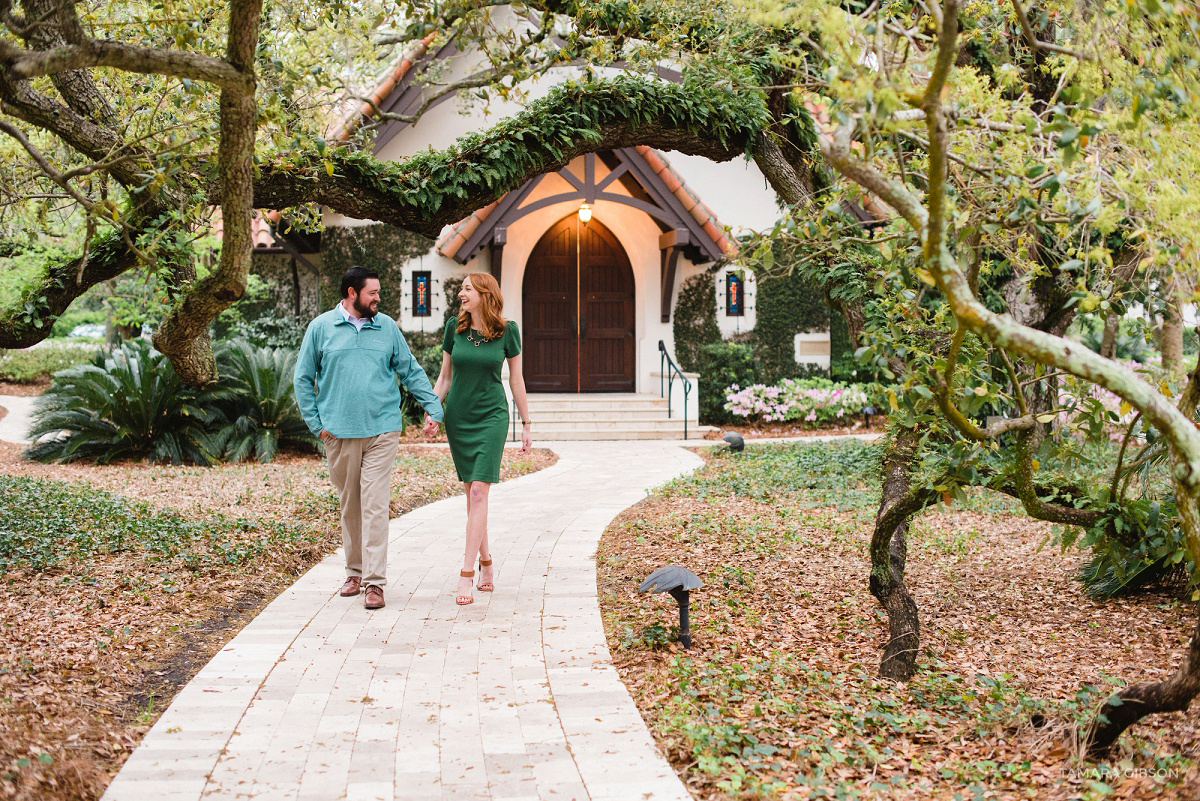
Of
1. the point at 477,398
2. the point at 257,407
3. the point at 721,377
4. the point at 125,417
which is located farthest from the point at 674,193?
the point at 477,398

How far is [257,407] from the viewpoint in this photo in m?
12.1

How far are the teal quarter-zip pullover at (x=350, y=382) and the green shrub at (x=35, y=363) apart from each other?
2077 centimetres

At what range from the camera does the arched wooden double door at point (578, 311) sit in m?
17.9

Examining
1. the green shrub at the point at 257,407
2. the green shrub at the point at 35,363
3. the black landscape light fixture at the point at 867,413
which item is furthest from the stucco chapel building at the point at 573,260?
the green shrub at the point at 35,363

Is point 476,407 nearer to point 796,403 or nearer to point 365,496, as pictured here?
point 365,496

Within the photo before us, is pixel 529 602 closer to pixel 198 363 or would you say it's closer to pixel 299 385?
pixel 299 385

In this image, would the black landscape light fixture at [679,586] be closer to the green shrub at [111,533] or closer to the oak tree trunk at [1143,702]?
the oak tree trunk at [1143,702]

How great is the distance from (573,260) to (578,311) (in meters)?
0.99

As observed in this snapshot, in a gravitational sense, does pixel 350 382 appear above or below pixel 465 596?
above

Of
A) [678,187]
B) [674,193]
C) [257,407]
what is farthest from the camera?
[674,193]

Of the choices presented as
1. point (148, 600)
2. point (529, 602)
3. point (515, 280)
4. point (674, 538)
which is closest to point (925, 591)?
point (674, 538)

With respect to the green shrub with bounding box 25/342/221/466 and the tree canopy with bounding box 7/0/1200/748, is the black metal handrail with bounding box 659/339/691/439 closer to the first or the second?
the green shrub with bounding box 25/342/221/466

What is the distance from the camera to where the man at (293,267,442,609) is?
528 centimetres

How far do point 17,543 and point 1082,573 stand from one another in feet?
22.9
